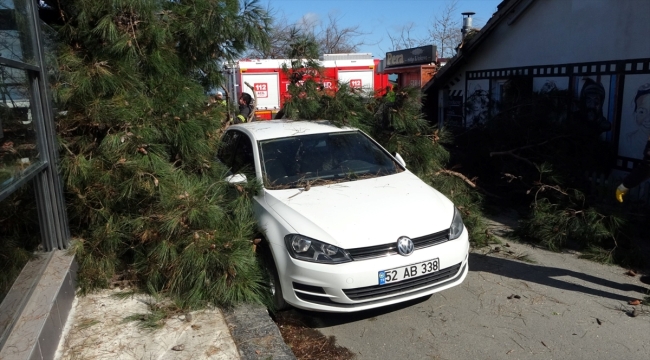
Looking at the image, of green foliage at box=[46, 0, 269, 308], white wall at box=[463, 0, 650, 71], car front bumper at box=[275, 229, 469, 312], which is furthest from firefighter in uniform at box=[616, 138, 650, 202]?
green foliage at box=[46, 0, 269, 308]

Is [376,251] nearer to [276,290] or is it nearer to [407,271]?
[407,271]

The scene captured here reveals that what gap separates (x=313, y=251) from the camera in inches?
160

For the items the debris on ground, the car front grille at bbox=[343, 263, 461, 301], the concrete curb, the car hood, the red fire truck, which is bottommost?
the debris on ground

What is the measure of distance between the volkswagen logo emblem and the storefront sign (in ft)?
37.3

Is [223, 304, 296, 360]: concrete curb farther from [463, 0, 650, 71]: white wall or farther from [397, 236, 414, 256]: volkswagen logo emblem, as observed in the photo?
[463, 0, 650, 71]: white wall

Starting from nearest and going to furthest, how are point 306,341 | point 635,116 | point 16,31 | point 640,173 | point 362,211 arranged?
1. point 16,31
2. point 306,341
3. point 362,211
4. point 640,173
5. point 635,116

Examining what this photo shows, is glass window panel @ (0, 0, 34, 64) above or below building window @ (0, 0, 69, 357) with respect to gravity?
above

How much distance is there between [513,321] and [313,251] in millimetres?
1845

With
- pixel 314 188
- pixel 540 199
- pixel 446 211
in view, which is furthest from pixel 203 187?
pixel 540 199

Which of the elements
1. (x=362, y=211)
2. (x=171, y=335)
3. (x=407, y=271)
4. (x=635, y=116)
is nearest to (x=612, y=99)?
(x=635, y=116)

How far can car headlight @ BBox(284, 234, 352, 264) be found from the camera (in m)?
4.00

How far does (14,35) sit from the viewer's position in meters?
3.87

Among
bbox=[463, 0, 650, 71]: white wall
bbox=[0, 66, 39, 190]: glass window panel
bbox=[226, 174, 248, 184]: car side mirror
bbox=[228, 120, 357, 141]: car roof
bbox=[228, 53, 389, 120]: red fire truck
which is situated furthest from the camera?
bbox=[228, 53, 389, 120]: red fire truck

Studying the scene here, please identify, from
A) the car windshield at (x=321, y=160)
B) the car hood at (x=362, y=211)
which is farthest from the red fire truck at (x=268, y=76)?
the car hood at (x=362, y=211)
